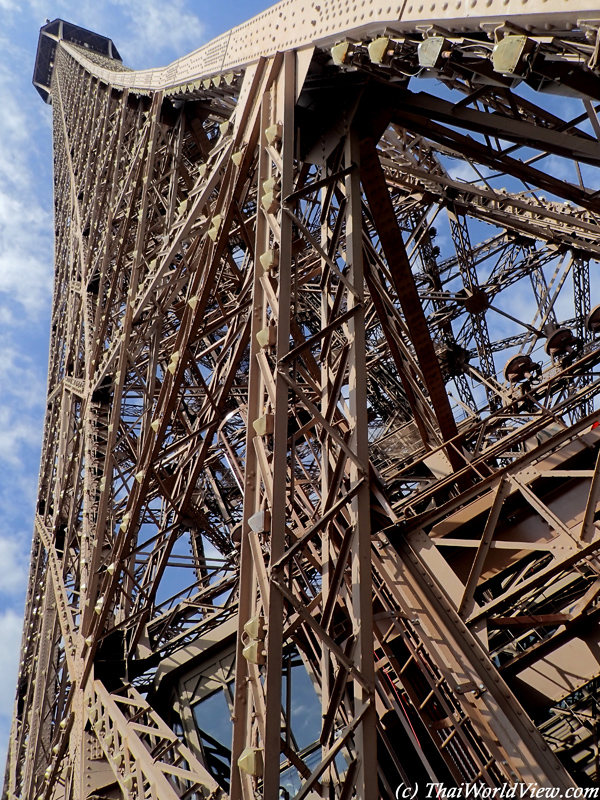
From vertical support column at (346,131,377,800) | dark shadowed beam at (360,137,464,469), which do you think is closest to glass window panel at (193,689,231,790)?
dark shadowed beam at (360,137,464,469)

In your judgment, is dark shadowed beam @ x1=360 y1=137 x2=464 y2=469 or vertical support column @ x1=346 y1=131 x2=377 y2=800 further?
dark shadowed beam @ x1=360 y1=137 x2=464 y2=469

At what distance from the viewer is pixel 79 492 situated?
12.5 meters

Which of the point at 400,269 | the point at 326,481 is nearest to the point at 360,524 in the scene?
the point at 326,481

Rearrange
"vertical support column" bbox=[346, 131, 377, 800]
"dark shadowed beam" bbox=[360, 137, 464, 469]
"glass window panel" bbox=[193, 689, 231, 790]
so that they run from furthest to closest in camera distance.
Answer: "glass window panel" bbox=[193, 689, 231, 790] < "dark shadowed beam" bbox=[360, 137, 464, 469] < "vertical support column" bbox=[346, 131, 377, 800]

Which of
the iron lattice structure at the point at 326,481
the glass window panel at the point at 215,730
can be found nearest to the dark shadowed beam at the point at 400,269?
the iron lattice structure at the point at 326,481

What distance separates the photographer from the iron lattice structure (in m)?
4.30

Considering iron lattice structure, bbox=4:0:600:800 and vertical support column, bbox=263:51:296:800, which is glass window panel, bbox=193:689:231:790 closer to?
iron lattice structure, bbox=4:0:600:800

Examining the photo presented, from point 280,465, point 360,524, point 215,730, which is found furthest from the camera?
point 215,730

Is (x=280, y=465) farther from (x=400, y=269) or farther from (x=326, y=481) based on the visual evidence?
(x=400, y=269)

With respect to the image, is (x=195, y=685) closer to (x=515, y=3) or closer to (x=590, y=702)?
(x=590, y=702)

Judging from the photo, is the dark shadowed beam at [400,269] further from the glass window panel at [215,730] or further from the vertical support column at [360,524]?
the glass window panel at [215,730]

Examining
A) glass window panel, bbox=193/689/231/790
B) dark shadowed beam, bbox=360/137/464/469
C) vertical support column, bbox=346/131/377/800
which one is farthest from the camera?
glass window panel, bbox=193/689/231/790

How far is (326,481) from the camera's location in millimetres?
4797

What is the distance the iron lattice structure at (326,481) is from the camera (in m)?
4.30
